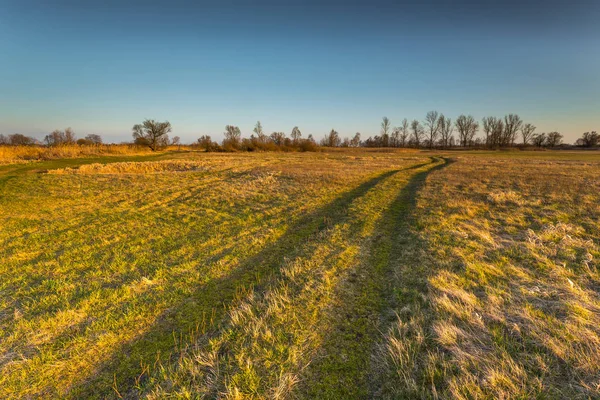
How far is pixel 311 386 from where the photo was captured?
13.0 feet

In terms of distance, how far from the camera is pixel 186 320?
18.1 feet

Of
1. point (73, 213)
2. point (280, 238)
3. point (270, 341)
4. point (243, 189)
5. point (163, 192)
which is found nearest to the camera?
point (270, 341)

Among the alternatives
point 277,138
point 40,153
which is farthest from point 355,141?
point 40,153

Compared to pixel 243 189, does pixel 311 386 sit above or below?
below

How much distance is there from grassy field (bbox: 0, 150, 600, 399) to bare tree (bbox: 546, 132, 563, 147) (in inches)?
5657

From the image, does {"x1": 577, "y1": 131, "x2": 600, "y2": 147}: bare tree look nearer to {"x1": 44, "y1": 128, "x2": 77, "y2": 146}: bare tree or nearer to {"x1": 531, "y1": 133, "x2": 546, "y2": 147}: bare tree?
{"x1": 531, "y1": 133, "x2": 546, "y2": 147}: bare tree

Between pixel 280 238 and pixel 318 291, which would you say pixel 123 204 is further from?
pixel 318 291

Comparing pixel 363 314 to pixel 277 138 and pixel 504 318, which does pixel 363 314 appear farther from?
pixel 277 138

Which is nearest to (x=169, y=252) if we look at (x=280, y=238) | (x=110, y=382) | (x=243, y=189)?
(x=280, y=238)

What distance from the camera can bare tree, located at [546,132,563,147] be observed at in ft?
369

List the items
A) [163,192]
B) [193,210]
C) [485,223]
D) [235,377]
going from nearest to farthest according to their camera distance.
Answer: [235,377]
[485,223]
[193,210]
[163,192]

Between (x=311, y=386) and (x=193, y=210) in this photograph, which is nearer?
(x=311, y=386)

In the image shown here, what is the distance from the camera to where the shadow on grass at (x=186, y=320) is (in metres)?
4.02

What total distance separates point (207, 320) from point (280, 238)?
→ 5143 millimetres
